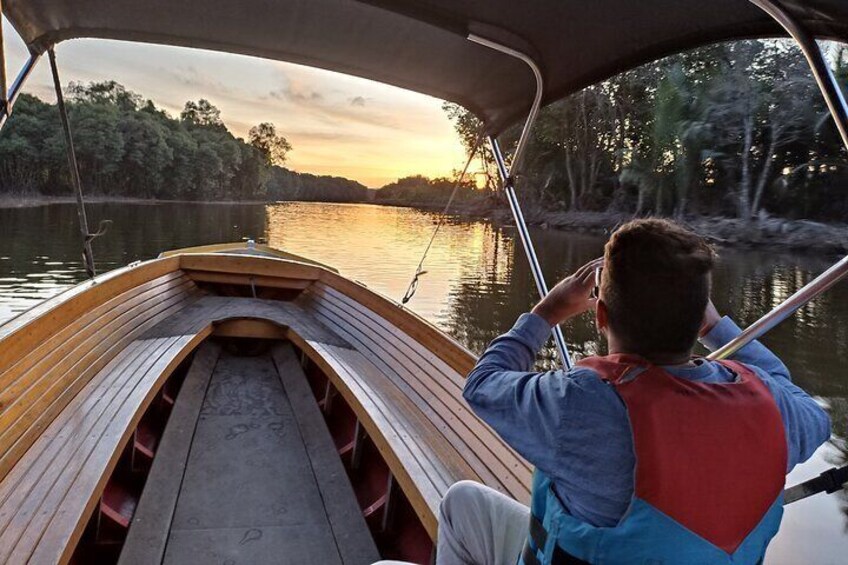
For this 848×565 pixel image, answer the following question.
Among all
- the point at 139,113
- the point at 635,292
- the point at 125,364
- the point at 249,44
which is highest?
the point at 139,113

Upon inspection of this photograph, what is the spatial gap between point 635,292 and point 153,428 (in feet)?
9.38

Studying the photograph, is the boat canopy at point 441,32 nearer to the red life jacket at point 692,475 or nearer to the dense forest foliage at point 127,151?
the red life jacket at point 692,475

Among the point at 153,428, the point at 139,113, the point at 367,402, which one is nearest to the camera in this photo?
the point at 367,402

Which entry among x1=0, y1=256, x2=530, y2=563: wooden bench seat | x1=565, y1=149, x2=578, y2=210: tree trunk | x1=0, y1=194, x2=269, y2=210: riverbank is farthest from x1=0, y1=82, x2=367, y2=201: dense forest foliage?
x1=0, y1=256, x2=530, y2=563: wooden bench seat

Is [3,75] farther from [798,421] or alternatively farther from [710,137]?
A: [710,137]

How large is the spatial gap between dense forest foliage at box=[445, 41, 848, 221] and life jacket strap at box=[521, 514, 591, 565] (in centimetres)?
2192

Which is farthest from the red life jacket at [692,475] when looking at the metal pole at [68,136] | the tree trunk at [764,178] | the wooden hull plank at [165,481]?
the tree trunk at [764,178]

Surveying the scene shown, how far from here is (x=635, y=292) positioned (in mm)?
807

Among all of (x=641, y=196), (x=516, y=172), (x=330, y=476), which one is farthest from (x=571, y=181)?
(x=330, y=476)

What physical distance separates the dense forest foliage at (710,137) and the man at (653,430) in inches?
861

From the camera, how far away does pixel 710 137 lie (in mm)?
26344

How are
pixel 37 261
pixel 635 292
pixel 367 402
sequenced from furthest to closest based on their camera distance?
pixel 37 261, pixel 367 402, pixel 635 292

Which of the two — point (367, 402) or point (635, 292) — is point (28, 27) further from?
point (635, 292)

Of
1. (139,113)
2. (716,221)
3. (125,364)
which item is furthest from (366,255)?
(139,113)
